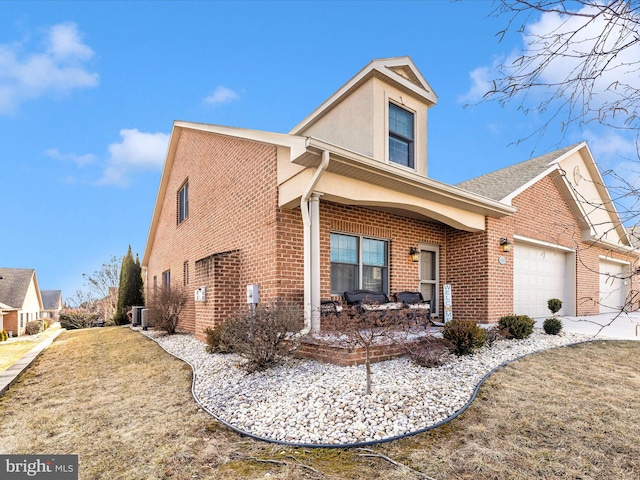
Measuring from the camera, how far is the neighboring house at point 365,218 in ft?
22.3

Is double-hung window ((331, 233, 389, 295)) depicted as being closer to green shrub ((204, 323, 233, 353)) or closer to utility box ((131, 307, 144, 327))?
green shrub ((204, 323, 233, 353))

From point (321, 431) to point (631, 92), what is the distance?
147 inches

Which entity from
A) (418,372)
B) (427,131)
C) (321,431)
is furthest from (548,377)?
(427,131)

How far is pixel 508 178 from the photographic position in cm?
1210

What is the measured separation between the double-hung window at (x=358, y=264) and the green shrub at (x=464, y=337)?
8.31ft

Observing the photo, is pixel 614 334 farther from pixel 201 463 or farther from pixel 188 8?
pixel 188 8

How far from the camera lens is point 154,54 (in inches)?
509

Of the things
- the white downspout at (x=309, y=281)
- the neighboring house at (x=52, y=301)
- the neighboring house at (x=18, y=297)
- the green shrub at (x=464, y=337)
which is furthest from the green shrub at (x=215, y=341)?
the neighboring house at (x=52, y=301)

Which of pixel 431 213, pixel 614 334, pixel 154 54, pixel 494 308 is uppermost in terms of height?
pixel 154 54

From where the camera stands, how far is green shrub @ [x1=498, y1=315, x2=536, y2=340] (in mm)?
7648

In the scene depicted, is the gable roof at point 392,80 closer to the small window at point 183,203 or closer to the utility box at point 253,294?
the utility box at point 253,294

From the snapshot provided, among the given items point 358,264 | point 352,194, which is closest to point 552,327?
point 358,264

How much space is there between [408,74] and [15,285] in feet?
122

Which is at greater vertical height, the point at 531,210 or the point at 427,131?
the point at 427,131
